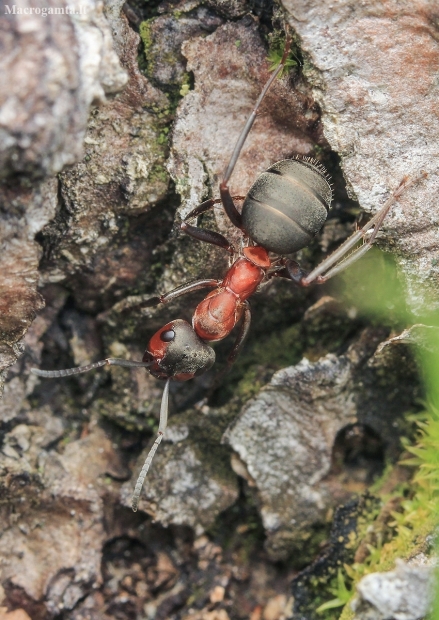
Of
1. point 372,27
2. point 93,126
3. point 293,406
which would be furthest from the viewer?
point 293,406

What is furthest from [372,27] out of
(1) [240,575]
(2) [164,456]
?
(1) [240,575]

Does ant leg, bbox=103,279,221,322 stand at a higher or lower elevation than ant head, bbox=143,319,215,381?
A: higher

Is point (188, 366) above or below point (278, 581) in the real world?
above

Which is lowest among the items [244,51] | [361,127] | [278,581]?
[278,581]

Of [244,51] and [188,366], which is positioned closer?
[244,51]

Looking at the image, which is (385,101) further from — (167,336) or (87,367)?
(87,367)

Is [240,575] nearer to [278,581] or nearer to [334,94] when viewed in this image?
[278,581]

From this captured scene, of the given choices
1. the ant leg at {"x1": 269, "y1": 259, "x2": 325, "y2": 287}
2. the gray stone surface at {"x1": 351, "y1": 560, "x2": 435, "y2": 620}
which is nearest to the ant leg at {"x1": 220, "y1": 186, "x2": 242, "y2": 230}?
the ant leg at {"x1": 269, "y1": 259, "x2": 325, "y2": 287}

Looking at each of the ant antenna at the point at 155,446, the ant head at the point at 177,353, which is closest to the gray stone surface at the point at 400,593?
the ant antenna at the point at 155,446

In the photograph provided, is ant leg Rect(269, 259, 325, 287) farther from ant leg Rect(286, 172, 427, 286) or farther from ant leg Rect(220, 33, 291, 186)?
ant leg Rect(220, 33, 291, 186)
